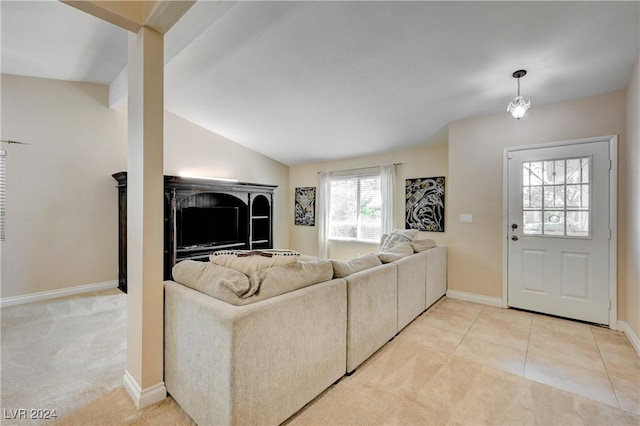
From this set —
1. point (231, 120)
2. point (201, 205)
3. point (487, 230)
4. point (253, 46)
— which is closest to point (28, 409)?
point (253, 46)

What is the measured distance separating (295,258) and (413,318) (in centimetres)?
182

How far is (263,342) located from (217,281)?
1.34ft

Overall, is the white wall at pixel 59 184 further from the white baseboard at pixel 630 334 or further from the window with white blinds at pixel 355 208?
the white baseboard at pixel 630 334

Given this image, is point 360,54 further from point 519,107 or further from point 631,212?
point 631,212

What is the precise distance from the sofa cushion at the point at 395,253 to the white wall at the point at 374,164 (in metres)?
1.35

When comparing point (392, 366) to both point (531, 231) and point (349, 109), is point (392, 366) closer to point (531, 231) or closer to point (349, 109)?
point (531, 231)

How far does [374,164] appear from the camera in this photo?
5.32m

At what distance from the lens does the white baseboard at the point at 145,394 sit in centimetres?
172

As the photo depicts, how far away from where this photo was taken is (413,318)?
3045mm

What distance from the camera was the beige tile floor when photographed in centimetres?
200

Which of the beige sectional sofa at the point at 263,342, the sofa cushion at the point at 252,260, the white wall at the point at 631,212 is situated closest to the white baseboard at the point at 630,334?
the white wall at the point at 631,212

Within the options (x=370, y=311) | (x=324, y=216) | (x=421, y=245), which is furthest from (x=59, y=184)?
(x=421, y=245)

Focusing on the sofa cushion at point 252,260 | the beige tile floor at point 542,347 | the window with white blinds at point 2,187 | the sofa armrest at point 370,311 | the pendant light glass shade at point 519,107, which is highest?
the pendant light glass shade at point 519,107

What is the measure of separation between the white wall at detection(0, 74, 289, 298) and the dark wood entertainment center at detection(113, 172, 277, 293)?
10.9 inches
